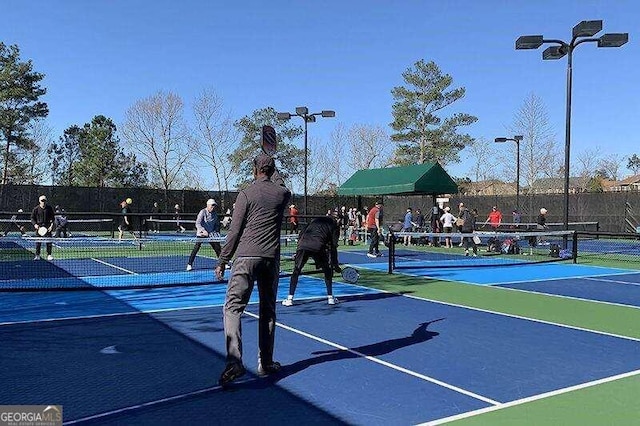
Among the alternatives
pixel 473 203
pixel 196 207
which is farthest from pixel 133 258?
pixel 473 203

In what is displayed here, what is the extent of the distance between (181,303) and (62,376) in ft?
14.8

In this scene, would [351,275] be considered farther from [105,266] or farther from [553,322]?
[105,266]

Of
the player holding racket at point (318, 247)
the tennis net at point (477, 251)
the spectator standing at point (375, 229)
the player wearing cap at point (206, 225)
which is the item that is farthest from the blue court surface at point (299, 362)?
the spectator standing at point (375, 229)

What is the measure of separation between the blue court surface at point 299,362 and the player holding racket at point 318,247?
0.59 metres

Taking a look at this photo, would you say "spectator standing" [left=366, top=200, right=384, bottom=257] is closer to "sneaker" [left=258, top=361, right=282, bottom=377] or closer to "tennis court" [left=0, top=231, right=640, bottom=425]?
"tennis court" [left=0, top=231, right=640, bottom=425]

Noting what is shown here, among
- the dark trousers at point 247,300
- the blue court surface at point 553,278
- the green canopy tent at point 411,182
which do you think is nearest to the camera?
the dark trousers at point 247,300

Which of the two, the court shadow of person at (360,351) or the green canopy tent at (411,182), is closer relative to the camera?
the court shadow of person at (360,351)

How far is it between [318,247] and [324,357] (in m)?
3.27

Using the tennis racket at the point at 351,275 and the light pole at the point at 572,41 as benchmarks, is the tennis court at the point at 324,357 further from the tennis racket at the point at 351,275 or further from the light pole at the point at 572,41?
the light pole at the point at 572,41

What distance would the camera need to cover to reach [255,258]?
18.4 feet

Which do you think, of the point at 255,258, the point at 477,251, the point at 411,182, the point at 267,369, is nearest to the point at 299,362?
the point at 267,369

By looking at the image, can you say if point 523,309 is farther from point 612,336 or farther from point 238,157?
point 238,157

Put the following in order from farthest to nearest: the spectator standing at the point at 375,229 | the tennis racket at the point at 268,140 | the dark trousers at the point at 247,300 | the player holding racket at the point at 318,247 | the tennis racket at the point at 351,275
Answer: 1. the spectator standing at the point at 375,229
2. the tennis racket at the point at 351,275
3. the player holding racket at the point at 318,247
4. the tennis racket at the point at 268,140
5. the dark trousers at the point at 247,300

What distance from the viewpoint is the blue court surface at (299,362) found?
4984mm
